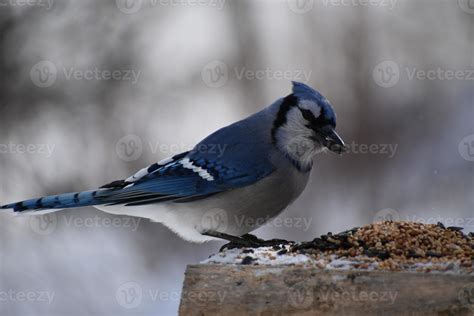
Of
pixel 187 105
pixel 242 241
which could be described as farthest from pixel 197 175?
pixel 187 105

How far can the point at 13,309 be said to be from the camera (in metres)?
4.27

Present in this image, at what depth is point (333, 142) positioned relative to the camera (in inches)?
118

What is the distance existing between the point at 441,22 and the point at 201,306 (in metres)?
3.18

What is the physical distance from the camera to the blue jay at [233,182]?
2.95 meters

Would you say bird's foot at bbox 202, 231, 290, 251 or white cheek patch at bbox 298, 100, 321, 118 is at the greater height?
white cheek patch at bbox 298, 100, 321, 118

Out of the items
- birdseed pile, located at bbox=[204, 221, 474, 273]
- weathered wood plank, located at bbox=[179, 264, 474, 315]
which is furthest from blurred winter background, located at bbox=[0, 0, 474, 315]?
weathered wood plank, located at bbox=[179, 264, 474, 315]

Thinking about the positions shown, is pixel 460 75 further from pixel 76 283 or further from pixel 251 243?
pixel 76 283

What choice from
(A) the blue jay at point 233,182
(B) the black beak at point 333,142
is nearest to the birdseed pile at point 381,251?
(A) the blue jay at point 233,182

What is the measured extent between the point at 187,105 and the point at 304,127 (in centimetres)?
146

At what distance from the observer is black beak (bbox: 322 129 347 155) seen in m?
2.96

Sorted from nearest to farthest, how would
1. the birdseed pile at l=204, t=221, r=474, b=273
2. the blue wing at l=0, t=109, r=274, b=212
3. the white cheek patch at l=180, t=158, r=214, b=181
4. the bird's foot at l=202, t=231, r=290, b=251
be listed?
the birdseed pile at l=204, t=221, r=474, b=273 → the bird's foot at l=202, t=231, r=290, b=251 → the blue wing at l=0, t=109, r=274, b=212 → the white cheek patch at l=180, t=158, r=214, b=181

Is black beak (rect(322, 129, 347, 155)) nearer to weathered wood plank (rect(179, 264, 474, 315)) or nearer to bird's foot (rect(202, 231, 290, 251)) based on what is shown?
bird's foot (rect(202, 231, 290, 251))

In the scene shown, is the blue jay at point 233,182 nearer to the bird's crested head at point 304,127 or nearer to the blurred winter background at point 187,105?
the bird's crested head at point 304,127

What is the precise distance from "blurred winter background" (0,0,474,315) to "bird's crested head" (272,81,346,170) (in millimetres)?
1209
